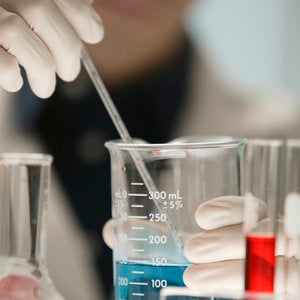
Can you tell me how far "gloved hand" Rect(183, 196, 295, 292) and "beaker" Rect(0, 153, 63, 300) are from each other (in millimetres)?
237

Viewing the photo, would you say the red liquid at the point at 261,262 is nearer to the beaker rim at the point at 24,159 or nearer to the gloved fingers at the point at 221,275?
the gloved fingers at the point at 221,275

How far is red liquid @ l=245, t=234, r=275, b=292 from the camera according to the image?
2.76 ft

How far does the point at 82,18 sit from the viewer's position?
1371mm

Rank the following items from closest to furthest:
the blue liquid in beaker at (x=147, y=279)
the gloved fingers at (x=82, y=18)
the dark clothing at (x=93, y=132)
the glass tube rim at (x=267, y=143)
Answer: the glass tube rim at (x=267, y=143) < the blue liquid in beaker at (x=147, y=279) < the gloved fingers at (x=82, y=18) < the dark clothing at (x=93, y=132)

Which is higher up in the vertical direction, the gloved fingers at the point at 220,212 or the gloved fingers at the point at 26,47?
the gloved fingers at the point at 26,47

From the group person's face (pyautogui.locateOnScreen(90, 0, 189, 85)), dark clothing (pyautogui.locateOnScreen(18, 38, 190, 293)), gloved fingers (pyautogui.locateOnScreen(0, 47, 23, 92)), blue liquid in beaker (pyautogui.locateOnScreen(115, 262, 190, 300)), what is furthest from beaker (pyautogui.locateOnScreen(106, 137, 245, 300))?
person's face (pyautogui.locateOnScreen(90, 0, 189, 85))

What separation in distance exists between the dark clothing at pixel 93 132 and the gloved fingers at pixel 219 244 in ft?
3.88

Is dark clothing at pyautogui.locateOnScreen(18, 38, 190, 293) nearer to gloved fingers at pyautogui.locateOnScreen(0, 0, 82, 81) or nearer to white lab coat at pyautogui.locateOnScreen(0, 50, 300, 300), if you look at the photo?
white lab coat at pyautogui.locateOnScreen(0, 50, 300, 300)

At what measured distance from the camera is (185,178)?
1028mm

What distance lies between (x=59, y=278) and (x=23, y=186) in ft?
4.29

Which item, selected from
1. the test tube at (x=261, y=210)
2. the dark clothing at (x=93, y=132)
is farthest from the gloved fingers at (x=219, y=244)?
the dark clothing at (x=93, y=132)

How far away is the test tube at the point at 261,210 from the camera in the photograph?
823mm

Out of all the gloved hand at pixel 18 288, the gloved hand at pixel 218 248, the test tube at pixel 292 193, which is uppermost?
the test tube at pixel 292 193

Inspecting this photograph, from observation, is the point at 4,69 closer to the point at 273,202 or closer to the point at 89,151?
the point at 273,202
